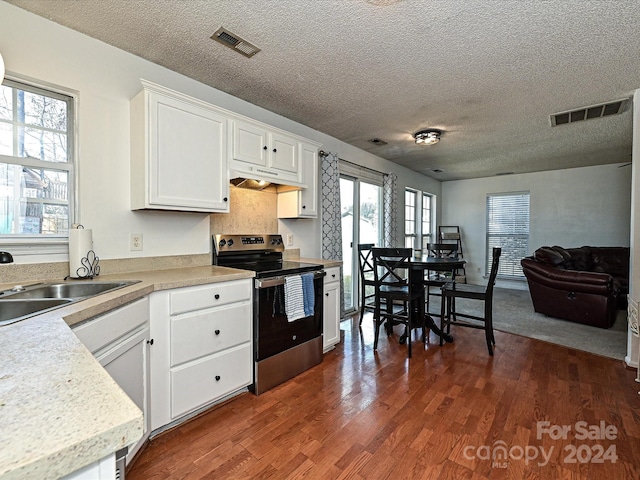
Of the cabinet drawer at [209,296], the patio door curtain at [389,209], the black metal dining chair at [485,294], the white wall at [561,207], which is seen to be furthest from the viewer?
the white wall at [561,207]

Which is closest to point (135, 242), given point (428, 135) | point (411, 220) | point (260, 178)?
point (260, 178)

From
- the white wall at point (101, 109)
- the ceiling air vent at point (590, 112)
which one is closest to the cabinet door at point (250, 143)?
the white wall at point (101, 109)

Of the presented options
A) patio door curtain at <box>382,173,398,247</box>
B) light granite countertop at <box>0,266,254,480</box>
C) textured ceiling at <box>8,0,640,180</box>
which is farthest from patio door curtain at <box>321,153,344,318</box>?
light granite countertop at <box>0,266,254,480</box>

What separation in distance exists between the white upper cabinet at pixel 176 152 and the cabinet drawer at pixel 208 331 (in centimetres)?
77

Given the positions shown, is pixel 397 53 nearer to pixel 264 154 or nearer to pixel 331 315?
pixel 264 154

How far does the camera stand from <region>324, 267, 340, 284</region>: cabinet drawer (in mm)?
2920

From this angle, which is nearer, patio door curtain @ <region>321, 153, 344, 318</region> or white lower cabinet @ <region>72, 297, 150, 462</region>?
white lower cabinet @ <region>72, 297, 150, 462</region>

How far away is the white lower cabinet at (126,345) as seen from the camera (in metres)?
1.27

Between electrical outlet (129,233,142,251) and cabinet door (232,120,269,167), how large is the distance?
2.98 feet

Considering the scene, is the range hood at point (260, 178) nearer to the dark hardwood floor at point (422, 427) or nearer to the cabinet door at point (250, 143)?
the cabinet door at point (250, 143)

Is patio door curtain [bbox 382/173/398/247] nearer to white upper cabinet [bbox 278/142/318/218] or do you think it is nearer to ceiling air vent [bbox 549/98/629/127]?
white upper cabinet [bbox 278/142/318/218]

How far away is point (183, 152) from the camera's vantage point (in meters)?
2.12

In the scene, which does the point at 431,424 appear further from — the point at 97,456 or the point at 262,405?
the point at 97,456

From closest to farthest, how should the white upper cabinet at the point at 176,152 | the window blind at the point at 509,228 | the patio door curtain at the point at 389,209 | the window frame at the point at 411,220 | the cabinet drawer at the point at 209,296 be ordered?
the cabinet drawer at the point at 209,296 < the white upper cabinet at the point at 176,152 < the patio door curtain at the point at 389,209 < the window frame at the point at 411,220 < the window blind at the point at 509,228
